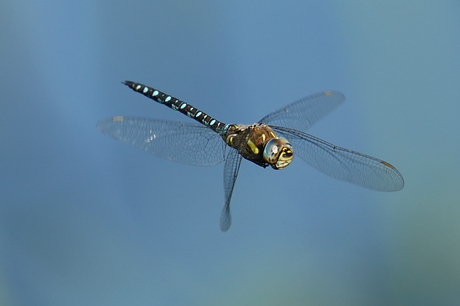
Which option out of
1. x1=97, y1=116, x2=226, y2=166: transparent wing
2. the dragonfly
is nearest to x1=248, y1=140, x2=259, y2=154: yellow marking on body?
the dragonfly

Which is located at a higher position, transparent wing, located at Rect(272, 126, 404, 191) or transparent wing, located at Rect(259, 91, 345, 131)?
transparent wing, located at Rect(259, 91, 345, 131)

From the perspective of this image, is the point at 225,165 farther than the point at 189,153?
No

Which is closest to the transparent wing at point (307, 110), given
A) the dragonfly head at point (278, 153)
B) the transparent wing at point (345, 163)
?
the transparent wing at point (345, 163)

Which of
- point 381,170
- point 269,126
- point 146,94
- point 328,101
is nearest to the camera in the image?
point 381,170

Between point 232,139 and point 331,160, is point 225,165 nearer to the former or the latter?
point 232,139

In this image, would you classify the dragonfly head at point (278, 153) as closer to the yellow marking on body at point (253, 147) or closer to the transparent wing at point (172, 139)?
the yellow marking on body at point (253, 147)

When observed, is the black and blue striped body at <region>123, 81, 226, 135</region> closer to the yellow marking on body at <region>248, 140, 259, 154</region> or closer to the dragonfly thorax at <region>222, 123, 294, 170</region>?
the dragonfly thorax at <region>222, 123, 294, 170</region>

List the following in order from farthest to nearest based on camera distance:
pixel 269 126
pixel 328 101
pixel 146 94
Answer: pixel 146 94, pixel 328 101, pixel 269 126

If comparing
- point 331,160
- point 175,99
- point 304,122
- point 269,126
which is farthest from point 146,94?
point 331,160
